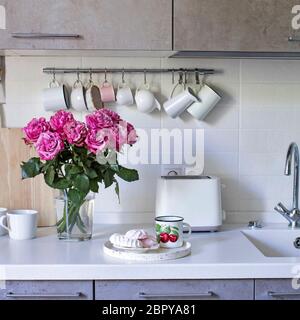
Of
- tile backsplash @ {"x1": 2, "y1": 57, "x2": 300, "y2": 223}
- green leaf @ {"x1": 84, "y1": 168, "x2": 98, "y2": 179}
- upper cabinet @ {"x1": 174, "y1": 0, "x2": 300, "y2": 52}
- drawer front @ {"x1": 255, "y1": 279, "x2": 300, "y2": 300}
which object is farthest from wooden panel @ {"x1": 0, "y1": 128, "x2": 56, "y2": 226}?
drawer front @ {"x1": 255, "y1": 279, "x2": 300, "y2": 300}

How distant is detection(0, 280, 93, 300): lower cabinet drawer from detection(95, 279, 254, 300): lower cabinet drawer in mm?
43

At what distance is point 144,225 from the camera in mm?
2152

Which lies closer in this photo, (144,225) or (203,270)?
(203,270)

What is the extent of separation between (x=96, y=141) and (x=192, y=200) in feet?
1.57

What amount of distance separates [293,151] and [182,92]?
0.52 meters

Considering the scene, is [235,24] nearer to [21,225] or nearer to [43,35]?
[43,35]

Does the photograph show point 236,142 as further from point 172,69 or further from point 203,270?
point 203,270

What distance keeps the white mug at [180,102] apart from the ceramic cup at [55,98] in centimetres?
41

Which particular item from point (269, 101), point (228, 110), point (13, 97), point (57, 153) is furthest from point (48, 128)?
point (269, 101)

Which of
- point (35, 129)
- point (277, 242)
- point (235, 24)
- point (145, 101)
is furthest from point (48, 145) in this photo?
point (277, 242)

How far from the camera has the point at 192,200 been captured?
1.96 m

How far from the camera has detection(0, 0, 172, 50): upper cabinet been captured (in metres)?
1.78

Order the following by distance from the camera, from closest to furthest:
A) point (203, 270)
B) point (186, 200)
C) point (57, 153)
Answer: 1. point (203, 270)
2. point (57, 153)
3. point (186, 200)

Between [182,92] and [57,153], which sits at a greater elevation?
[182,92]
